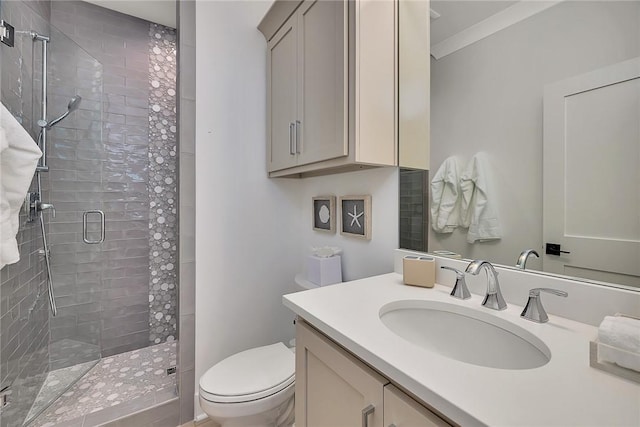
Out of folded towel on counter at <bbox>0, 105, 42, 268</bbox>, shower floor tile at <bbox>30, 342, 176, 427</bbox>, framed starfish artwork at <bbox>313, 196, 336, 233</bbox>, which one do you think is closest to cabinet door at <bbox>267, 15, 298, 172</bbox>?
framed starfish artwork at <bbox>313, 196, 336, 233</bbox>

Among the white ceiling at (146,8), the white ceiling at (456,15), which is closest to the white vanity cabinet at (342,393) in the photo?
the white ceiling at (456,15)

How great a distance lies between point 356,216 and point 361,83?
65cm

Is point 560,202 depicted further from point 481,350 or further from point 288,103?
point 288,103

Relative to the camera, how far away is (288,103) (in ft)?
5.02

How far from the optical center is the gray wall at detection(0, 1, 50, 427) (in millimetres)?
1315

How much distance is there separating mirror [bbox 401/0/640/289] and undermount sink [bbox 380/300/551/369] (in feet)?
0.79

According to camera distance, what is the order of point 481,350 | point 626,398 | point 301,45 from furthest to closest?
1. point 301,45
2. point 481,350
3. point 626,398

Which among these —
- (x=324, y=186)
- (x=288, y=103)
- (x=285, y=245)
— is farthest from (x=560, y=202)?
(x=285, y=245)

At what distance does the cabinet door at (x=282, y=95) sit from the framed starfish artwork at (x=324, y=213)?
32 cm

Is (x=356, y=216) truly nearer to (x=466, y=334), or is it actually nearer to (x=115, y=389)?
(x=466, y=334)

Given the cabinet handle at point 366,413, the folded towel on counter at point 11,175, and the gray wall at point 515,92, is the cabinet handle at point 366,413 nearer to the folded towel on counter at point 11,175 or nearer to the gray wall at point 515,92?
the gray wall at point 515,92

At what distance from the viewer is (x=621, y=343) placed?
20.5 inches

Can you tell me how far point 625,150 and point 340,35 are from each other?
3.24 feet

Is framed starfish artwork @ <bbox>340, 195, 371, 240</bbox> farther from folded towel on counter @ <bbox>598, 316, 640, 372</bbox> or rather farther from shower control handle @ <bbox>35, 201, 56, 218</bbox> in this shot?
shower control handle @ <bbox>35, 201, 56, 218</bbox>
